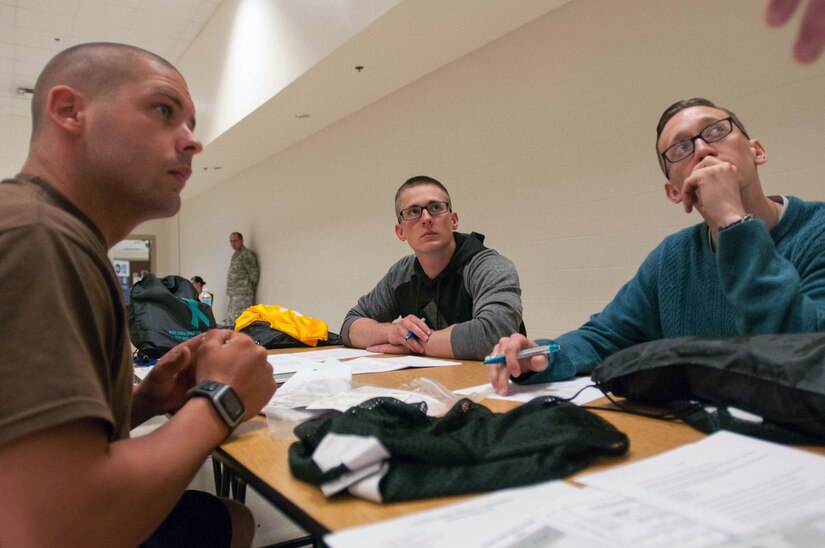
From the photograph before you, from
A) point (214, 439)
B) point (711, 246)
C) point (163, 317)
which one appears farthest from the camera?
point (163, 317)

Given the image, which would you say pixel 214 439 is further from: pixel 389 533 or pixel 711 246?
pixel 711 246

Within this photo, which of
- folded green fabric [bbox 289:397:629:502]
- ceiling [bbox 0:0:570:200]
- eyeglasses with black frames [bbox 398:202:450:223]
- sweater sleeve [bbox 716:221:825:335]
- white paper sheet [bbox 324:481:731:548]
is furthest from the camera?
ceiling [bbox 0:0:570:200]

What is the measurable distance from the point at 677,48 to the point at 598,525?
2515mm

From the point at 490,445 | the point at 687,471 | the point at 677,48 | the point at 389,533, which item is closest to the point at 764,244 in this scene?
the point at 687,471

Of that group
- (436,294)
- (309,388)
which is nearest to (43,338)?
(309,388)

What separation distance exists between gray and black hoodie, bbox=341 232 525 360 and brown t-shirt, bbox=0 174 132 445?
3.67ft

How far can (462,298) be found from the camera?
6.64ft

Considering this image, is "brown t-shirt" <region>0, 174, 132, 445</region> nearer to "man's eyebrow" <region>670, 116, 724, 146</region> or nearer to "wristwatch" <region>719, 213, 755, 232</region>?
"wristwatch" <region>719, 213, 755, 232</region>

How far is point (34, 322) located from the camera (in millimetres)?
573

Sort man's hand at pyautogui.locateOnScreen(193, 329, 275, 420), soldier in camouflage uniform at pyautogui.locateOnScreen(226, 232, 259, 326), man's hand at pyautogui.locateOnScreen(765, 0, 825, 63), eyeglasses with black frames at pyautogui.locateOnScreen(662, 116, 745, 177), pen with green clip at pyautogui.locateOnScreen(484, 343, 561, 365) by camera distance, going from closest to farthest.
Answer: man's hand at pyautogui.locateOnScreen(765, 0, 825, 63) → man's hand at pyautogui.locateOnScreen(193, 329, 275, 420) → pen with green clip at pyautogui.locateOnScreen(484, 343, 561, 365) → eyeglasses with black frames at pyautogui.locateOnScreen(662, 116, 745, 177) → soldier in camouflage uniform at pyautogui.locateOnScreen(226, 232, 259, 326)

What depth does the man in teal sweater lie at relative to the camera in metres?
1.02

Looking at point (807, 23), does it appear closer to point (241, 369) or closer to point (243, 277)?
point (241, 369)

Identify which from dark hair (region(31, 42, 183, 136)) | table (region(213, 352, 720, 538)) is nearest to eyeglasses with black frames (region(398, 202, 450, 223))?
table (region(213, 352, 720, 538))

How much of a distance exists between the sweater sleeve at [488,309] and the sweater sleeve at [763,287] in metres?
0.69
